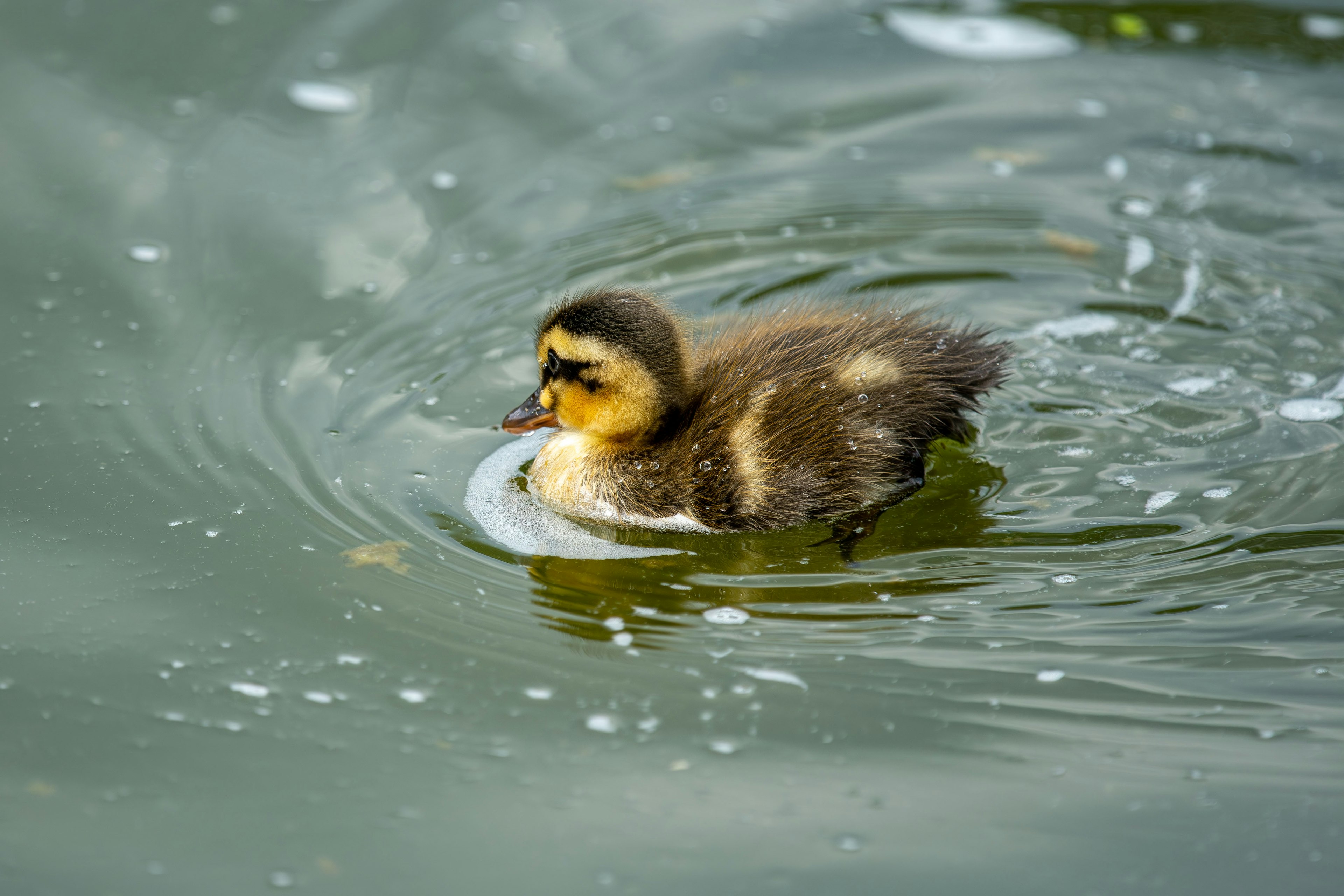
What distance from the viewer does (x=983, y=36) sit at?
7191 millimetres

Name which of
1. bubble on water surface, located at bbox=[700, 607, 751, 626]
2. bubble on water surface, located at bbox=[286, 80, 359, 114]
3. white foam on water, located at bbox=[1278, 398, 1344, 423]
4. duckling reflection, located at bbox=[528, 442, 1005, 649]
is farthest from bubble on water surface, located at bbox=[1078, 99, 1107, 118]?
bubble on water surface, located at bbox=[700, 607, 751, 626]

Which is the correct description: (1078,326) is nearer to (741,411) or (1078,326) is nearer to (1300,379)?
(1300,379)

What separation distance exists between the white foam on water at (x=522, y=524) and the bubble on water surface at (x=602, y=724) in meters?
0.78

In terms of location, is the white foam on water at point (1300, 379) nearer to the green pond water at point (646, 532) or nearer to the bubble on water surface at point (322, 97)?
the green pond water at point (646, 532)

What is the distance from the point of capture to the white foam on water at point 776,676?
3.25 metres

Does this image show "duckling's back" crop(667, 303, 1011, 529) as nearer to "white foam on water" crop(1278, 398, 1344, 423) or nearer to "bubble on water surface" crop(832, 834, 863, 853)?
"white foam on water" crop(1278, 398, 1344, 423)

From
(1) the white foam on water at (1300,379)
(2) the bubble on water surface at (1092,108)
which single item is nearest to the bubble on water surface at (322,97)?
(2) the bubble on water surface at (1092,108)

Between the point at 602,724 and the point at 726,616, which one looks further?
the point at 726,616

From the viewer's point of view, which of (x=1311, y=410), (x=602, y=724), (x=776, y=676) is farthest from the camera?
A: (x=1311, y=410)

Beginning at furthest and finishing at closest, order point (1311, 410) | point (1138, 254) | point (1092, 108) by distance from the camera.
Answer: point (1092, 108), point (1138, 254), point (1311, 410)

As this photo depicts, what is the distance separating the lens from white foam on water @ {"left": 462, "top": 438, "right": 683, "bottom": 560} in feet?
12.8

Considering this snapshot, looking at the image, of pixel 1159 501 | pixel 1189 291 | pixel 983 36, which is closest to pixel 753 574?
pixel 1159 501

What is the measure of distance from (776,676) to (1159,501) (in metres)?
1.56

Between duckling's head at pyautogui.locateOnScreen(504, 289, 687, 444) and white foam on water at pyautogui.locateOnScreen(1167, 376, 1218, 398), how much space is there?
1.88 metres
